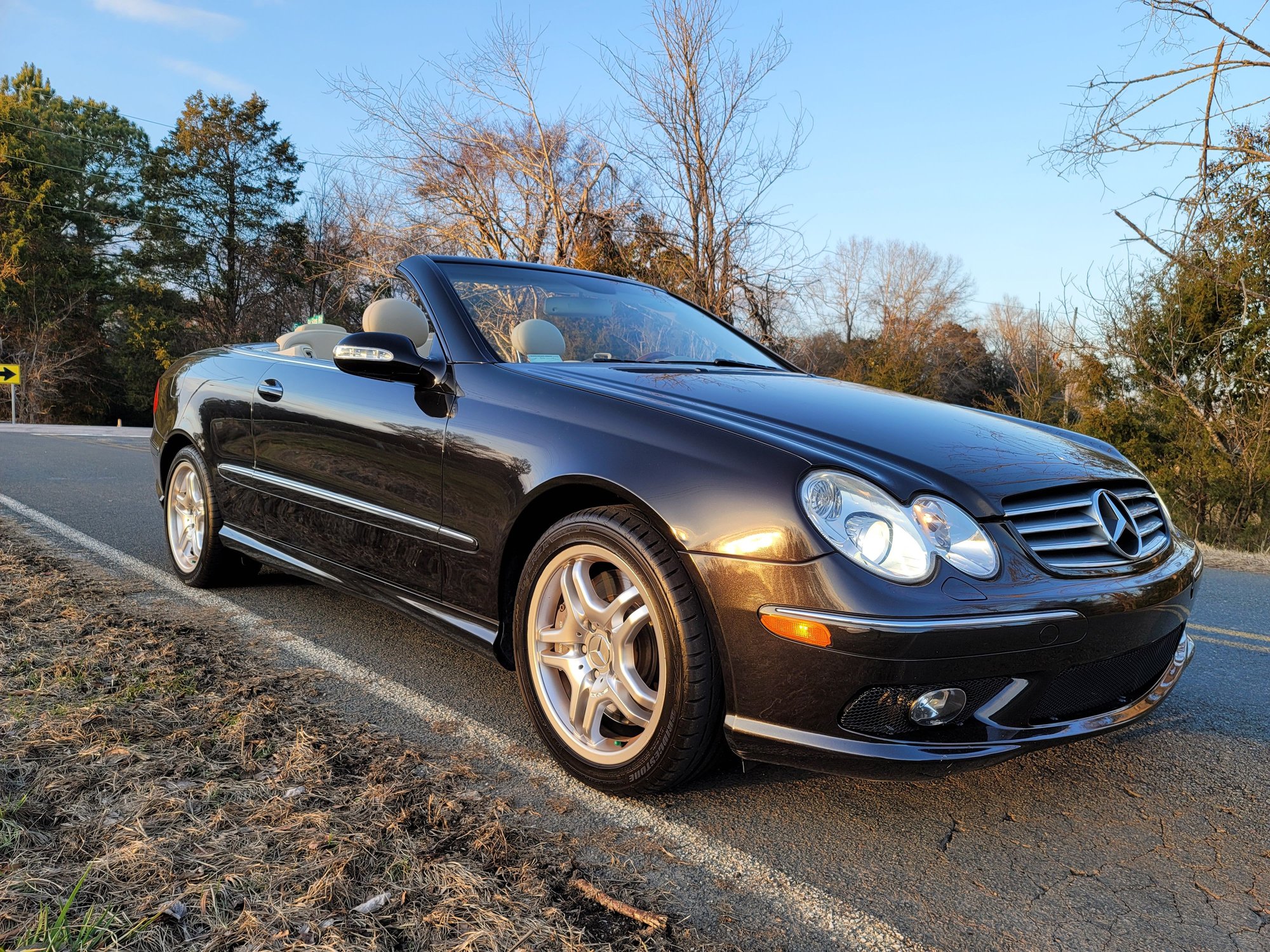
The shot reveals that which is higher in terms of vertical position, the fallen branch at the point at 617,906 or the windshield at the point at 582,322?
the windshield at the point at 582,322

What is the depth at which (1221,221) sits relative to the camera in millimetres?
10000

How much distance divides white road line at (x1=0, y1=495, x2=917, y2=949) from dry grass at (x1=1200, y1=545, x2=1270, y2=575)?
5.72m

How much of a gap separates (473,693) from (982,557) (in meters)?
1.80

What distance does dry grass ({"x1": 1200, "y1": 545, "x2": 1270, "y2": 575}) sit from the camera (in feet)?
21.3

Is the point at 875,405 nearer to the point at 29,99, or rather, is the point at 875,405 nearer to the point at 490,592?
the point at 490,592

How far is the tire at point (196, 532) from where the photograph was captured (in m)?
4.38

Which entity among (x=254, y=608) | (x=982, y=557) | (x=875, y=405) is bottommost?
(x=254, y=608)

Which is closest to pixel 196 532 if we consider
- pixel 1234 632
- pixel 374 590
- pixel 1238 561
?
pixel 374 590

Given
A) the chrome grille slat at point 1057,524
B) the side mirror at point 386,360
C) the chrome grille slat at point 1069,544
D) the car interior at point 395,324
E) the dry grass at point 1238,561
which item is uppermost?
the car interior at point 395,324

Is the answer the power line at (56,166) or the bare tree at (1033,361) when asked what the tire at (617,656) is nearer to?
the bare tree at (1033,361)

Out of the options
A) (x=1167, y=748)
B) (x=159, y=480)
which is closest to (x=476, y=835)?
(x=1167, y=748)

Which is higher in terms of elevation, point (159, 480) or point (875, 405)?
point (875, 405)

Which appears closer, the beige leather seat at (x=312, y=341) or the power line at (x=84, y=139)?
the beige leather seat at (x=312, y=341)

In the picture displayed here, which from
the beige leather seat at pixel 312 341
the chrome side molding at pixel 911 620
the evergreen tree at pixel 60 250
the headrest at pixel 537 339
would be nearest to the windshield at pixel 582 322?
the headrest at pixel 537 339
